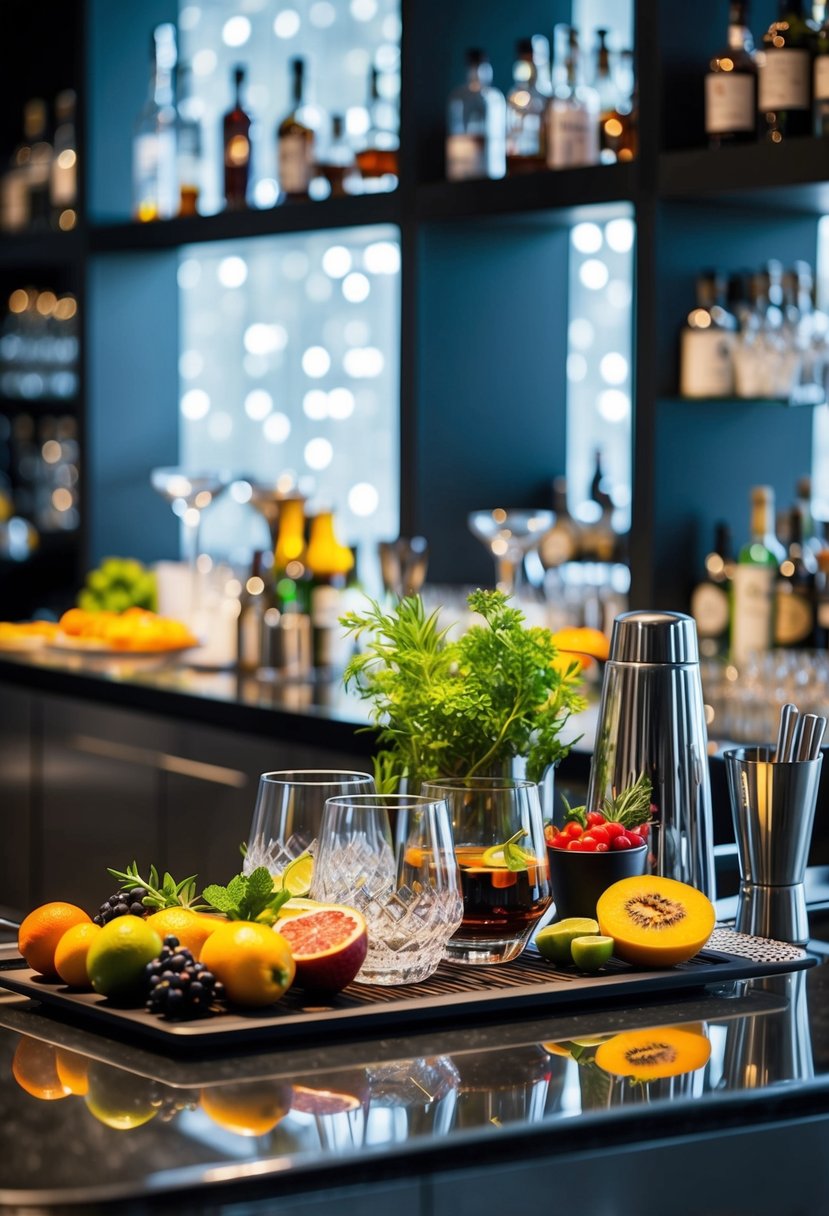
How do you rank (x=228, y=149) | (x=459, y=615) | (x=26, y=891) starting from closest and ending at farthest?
(x=459, y=615), (x=26, y=891), (x=228, y=149)

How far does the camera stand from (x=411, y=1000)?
1.22 meters

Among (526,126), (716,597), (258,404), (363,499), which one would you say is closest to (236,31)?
(258,404)

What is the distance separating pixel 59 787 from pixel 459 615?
1008 millimetres

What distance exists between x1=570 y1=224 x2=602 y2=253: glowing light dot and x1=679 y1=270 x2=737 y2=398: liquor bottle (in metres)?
0.74

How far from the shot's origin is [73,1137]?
978 mm

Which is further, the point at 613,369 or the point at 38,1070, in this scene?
the point at 613,369

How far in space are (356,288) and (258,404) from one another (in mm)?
479

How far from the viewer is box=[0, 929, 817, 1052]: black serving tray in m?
1.14

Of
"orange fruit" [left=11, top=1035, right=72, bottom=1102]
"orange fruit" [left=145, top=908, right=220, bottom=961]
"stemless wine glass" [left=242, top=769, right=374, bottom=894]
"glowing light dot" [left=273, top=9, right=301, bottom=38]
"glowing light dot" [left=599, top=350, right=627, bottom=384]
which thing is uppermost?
"glowing light dot" [left=273, top=9, right=301, bottom=38]

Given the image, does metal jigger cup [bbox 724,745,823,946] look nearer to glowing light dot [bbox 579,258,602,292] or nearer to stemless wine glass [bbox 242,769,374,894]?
stemless wine glass [bbox 242,769,374,894]

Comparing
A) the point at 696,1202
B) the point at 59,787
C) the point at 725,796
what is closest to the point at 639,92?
the point at 725,796

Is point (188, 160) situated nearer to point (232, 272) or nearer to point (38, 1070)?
point (232, 272)

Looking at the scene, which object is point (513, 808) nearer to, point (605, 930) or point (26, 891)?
point (605, 930)

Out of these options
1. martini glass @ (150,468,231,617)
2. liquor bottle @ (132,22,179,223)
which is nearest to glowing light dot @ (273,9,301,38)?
liquor bottle @ (132,22,179,223)
